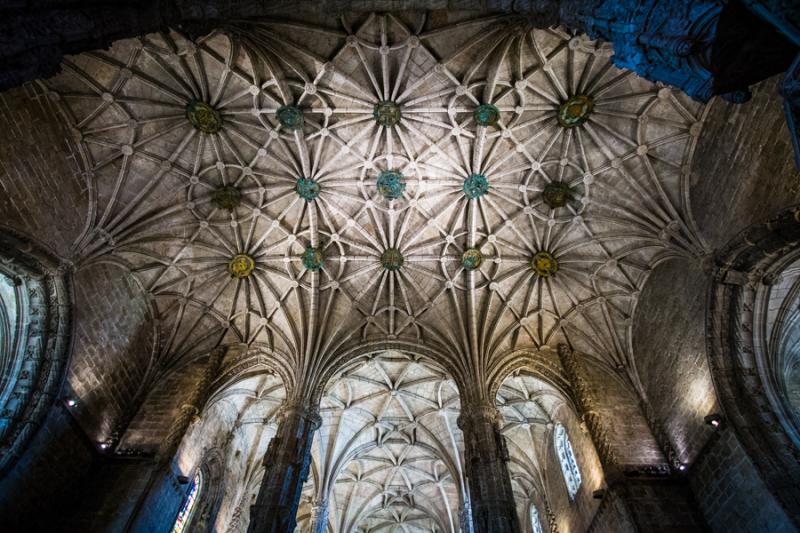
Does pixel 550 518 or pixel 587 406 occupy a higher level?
pixel 587 406

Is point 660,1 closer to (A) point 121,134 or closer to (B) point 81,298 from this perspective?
(A) point 121,134

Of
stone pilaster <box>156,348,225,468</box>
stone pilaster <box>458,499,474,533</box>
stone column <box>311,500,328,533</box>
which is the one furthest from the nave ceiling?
stone column <box>311,500,328,533</box>

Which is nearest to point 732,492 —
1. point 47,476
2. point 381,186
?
point 381,186

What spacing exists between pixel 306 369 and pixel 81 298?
298 inches

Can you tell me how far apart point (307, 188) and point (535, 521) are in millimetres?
18894

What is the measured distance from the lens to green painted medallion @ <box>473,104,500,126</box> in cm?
1446

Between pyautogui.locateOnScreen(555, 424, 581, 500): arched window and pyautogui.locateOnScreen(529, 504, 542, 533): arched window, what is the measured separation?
14.0ft

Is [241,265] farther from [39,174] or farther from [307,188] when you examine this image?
[39,174]

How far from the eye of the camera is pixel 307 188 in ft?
53.9

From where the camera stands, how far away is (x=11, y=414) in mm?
11461

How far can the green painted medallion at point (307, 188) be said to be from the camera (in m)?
16.3

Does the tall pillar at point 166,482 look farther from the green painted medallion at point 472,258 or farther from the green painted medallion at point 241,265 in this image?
the green painted medallion at point 472,258

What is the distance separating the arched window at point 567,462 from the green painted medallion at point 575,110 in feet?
40.3

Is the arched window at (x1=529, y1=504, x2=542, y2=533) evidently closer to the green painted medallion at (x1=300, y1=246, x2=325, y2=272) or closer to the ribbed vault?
the ribbed vault
